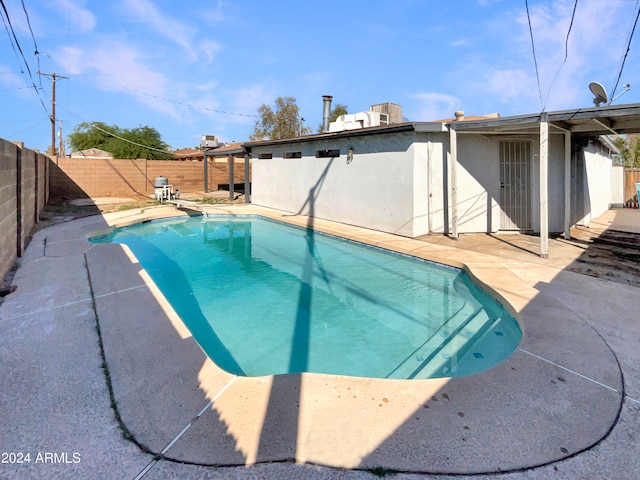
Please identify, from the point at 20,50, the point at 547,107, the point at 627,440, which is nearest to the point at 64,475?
the point at 627,440

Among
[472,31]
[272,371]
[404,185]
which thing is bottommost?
[272,371]

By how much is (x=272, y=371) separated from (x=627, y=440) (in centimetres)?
274

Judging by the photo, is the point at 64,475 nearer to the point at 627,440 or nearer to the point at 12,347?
the point at 12,347

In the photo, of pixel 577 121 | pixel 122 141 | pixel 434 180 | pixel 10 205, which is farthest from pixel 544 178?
pixel 122 141

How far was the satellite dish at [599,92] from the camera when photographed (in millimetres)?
7055

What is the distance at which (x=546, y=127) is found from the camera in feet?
21.4

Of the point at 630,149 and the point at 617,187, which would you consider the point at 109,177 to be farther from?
the point at 630,149

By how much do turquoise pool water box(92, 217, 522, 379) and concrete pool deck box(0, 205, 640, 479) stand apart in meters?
0.73

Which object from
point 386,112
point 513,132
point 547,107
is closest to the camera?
point 547,107

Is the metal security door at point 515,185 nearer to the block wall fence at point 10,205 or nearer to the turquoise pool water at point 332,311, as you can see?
the turquoise pool water at point 332,311

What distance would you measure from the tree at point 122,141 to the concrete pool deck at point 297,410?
93.3 feet

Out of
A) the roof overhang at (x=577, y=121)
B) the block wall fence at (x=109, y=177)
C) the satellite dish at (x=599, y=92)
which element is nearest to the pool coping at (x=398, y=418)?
the roof overhang at (x=577, y=121)

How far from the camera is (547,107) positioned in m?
6.68

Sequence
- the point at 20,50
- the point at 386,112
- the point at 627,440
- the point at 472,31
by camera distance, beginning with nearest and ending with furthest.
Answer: the point at 627,440 → the point at 20,50 → the point at 472,31 → the point at 386,112
